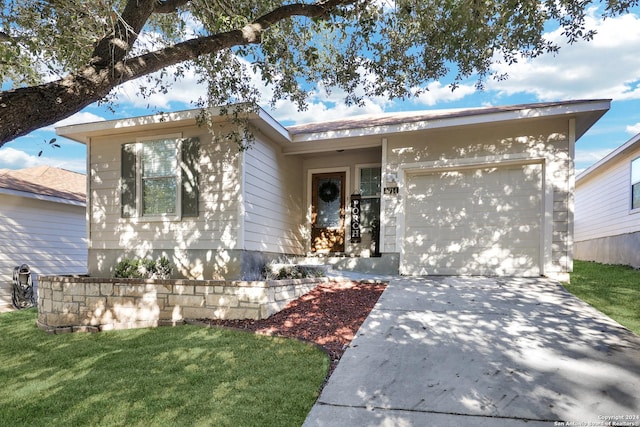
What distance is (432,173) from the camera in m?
7.62

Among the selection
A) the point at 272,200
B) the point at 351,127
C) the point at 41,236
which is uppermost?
the point at 351,127

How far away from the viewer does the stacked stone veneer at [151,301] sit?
521cm

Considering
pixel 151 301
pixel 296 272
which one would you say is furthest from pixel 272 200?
pixel 151 301

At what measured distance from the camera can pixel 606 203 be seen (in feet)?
39.2

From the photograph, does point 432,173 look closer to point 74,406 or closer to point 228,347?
point 228,347

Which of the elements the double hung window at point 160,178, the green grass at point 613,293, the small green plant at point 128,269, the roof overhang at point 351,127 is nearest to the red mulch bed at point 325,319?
the small green plant at point 128,269

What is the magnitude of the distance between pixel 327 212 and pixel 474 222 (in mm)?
3682

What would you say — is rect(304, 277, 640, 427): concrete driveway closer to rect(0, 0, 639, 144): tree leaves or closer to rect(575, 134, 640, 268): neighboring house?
rect(0, 0, 639, 144): tree leaves

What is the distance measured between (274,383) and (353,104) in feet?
16.1

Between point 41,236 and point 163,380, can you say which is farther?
point 41,236

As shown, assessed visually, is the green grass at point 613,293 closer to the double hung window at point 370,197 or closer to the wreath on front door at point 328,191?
the double hung window at point 370,197

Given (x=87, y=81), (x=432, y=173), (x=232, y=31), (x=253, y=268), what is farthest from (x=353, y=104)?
(x=87, y=81)

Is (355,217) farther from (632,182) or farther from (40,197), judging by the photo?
(40,197)

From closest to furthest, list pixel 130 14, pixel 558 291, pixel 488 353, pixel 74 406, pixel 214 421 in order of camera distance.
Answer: pixel 214 421 → pixel 74 406 → pixel 488 353 → pixel 130 14 → pixel 558 291
